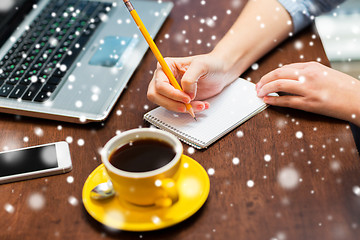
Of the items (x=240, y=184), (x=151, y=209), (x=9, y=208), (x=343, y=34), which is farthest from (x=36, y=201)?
(x=343, y=34)

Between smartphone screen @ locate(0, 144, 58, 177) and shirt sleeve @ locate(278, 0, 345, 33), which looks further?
shirt sleeve @ locate(278, 0, 345, 33)

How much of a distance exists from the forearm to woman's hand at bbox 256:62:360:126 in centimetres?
9

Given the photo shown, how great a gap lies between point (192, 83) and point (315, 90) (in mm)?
244

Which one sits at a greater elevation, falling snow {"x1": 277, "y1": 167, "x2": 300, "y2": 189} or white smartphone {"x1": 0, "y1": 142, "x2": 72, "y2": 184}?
falling snow {"x1": 277, "y1": 167, "x2": 300, "y2": 189}

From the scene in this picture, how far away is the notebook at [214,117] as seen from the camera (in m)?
0.71

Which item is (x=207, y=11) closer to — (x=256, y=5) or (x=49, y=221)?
(x=256, y=5)

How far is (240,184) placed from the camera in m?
0.62

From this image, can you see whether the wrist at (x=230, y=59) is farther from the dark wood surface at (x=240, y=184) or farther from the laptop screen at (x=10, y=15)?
the laptop screen at (x=10, y=15)

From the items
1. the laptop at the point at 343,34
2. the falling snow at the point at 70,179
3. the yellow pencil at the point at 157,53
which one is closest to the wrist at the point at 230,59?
the yellow pencil at the point at 157,53

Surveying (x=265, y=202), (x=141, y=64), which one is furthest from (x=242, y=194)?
(x=141, y=64)

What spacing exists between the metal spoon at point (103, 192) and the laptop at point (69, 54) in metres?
0.19

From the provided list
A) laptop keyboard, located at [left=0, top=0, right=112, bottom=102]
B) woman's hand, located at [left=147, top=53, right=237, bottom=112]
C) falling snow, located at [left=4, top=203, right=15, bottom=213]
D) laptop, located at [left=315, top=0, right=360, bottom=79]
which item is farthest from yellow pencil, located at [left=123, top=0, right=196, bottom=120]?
laptop, located at [left=315, top=0, right=360, bottom=79]

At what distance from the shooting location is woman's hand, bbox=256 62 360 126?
0.73 meters

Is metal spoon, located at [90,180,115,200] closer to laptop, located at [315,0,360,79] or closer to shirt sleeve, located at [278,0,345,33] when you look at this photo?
shirt sleeve, located at [278,0,345,33]
